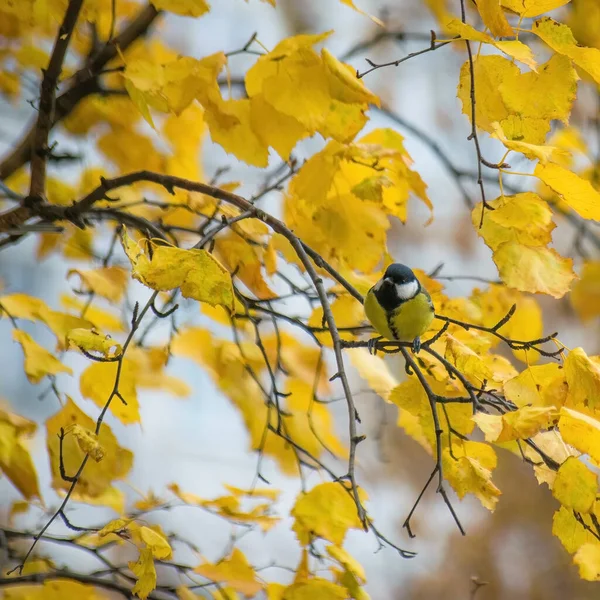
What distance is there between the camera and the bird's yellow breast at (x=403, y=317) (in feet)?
3.05

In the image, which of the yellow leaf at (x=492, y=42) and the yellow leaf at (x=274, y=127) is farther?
the yellow leaf at (x=274, y=127)

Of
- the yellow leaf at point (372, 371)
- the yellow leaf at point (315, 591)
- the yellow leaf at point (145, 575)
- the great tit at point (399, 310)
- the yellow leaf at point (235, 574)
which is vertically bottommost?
the yellow leaf at point (145, 575)

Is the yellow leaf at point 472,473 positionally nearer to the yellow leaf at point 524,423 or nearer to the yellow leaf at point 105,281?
the yellow leaf at point 524,423

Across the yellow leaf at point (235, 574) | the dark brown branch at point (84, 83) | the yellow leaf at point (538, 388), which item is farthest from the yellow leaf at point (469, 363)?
the dark brown branch at point (84, 83)

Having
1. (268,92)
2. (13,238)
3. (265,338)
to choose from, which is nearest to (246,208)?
(268,92)

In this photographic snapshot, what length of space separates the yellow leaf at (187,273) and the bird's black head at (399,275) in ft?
1.32

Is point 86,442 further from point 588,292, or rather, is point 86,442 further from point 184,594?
point 588,292

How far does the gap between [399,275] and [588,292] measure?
2.86 ft

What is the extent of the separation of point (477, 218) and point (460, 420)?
208mm

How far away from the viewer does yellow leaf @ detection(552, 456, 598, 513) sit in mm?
582

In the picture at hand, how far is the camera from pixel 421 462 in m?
4.00

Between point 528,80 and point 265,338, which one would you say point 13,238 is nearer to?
point 265,338

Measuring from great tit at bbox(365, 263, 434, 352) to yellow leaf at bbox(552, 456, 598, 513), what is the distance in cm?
33

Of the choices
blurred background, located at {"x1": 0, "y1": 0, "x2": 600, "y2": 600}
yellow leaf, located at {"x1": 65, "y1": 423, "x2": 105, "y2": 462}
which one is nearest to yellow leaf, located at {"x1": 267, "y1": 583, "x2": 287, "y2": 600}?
yellow leaf, located at {"x1": 65, "y1": 423, "x2": 105, "y2": 462}
